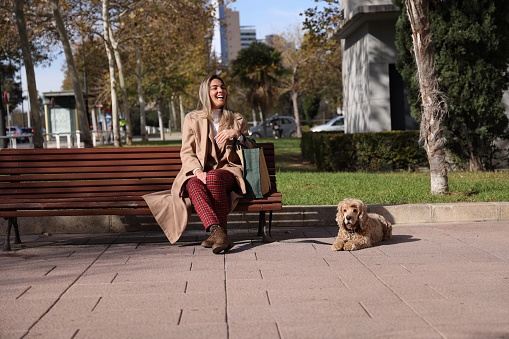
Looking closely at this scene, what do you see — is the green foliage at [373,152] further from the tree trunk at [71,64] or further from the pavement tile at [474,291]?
the pavement tile at [474,291]

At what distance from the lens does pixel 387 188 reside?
9570 mm

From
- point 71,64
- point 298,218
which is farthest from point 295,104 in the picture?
point 298,218

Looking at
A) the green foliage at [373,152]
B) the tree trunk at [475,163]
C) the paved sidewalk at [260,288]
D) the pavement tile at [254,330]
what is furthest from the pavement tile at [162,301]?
the green foliage at [373,152]

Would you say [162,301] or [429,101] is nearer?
[162,301]

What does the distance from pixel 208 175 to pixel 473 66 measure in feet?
25.9

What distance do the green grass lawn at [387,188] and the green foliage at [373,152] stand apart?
1.64 meters

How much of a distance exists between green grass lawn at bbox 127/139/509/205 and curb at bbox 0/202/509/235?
0.51 m

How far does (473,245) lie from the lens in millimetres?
6176

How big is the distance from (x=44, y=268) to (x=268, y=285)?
218 cm

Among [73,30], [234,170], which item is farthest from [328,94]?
[234,170]

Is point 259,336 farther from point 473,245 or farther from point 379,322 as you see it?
point 473,245

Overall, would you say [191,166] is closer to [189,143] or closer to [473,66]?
[189,143]

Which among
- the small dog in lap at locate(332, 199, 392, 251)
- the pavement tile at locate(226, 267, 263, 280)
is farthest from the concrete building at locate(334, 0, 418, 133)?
the pavement tile at locate(226, 267, 263, 280)

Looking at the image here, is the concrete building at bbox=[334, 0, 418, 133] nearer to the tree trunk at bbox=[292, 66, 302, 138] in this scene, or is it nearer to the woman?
the woman
